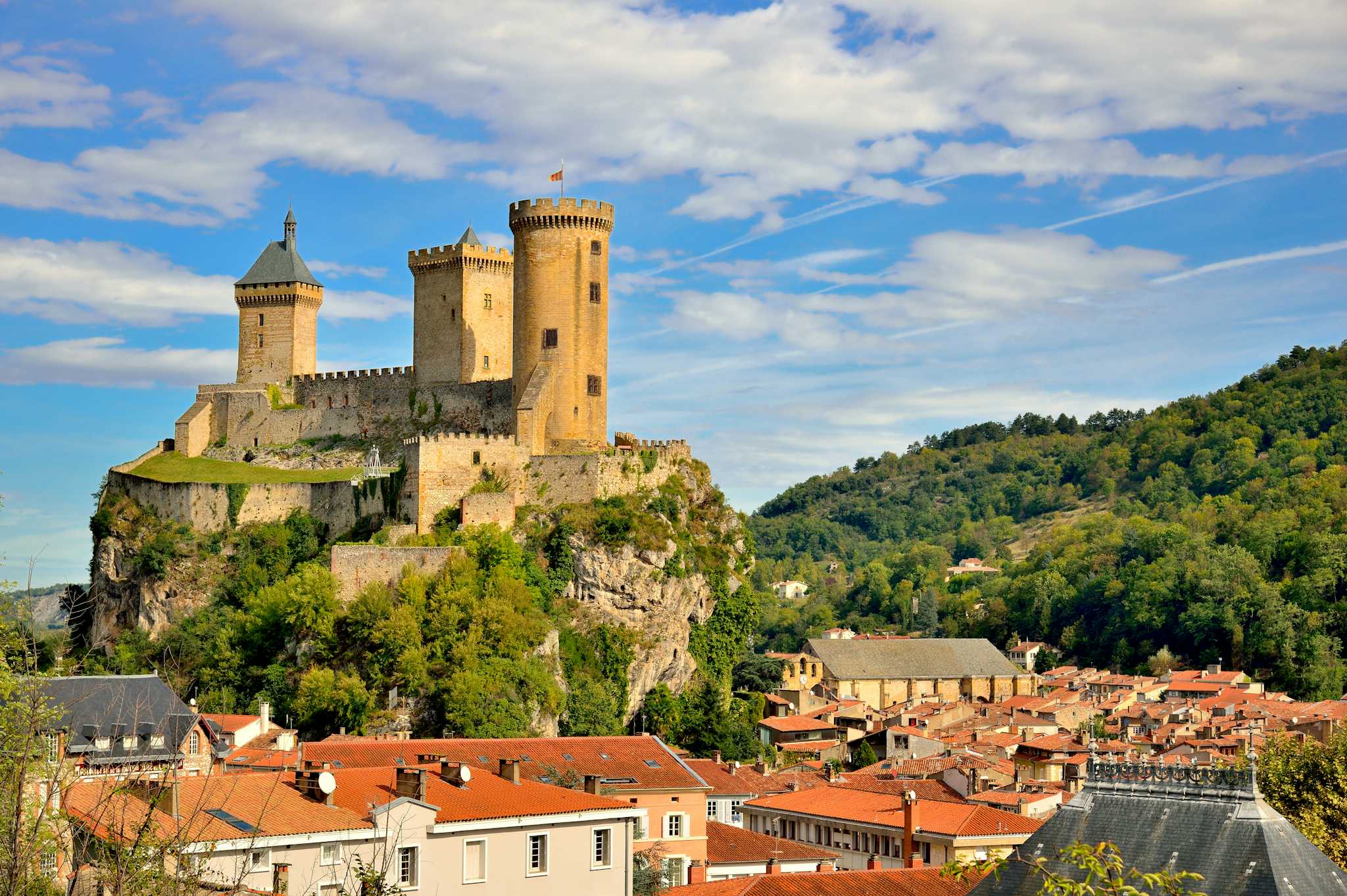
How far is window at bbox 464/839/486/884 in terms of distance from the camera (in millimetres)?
27766

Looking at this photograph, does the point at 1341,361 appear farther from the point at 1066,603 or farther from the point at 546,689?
the point at 546,689

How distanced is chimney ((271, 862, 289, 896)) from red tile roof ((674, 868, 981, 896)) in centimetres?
811

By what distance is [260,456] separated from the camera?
228ft

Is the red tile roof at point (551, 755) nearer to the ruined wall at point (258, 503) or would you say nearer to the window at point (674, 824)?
the window at point (674, 824)

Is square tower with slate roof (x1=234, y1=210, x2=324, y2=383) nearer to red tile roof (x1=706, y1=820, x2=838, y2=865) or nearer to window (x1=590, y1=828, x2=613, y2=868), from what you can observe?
red tile roof (x1=706, y1=820, x2=838, y2=865)

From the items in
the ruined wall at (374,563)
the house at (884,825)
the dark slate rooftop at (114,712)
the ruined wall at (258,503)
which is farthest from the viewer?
the ruined wall at (258,503)

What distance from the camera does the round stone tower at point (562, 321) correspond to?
61.0 metres

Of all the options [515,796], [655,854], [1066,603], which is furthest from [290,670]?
[1066,603]

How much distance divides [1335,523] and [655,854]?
3719 inches

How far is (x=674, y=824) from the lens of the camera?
39531mm

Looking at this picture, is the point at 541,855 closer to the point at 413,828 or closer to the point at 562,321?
the point at 413,828

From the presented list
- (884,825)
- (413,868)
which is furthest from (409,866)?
(884,825)

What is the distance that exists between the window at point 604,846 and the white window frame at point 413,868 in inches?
150

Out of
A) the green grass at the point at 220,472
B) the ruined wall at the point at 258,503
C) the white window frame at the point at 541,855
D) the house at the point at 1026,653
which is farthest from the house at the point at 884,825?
the house at the point at 1026,653
